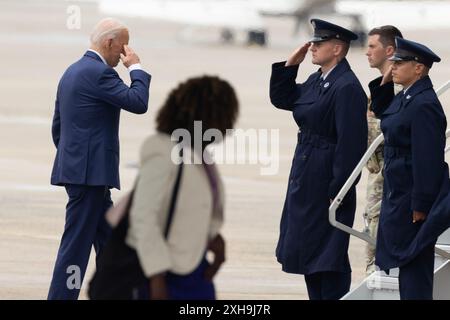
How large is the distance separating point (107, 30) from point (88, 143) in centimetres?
69

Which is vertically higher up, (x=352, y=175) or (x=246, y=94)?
(x=352, y=175)

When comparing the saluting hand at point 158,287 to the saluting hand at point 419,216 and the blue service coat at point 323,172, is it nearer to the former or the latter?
the saluting hand at point 419,216

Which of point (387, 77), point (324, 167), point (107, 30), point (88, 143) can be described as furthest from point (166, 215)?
point (107, 30)

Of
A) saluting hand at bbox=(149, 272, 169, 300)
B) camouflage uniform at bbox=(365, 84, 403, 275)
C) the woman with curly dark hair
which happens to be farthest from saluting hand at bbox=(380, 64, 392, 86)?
saluting hand at bbox=(149, 272, 169, 300)

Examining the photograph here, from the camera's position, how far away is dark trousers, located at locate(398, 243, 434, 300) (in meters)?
7.52

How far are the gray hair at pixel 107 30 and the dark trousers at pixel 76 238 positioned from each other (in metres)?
0.90

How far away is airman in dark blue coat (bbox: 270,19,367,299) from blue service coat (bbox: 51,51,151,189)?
1.01m

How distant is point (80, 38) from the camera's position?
48.2m

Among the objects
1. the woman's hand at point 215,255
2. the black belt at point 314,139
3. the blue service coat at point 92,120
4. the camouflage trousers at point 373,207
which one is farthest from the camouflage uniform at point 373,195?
the woman's hand at point 215,255

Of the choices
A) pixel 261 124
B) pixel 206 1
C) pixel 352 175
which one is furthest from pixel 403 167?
pixel 206 1

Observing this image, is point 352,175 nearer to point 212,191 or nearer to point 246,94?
point 212,191

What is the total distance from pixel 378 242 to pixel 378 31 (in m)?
1.61

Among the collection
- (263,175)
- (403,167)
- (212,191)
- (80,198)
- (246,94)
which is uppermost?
(212,191)

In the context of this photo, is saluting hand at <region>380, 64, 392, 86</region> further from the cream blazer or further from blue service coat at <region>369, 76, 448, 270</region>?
the cream blazer
